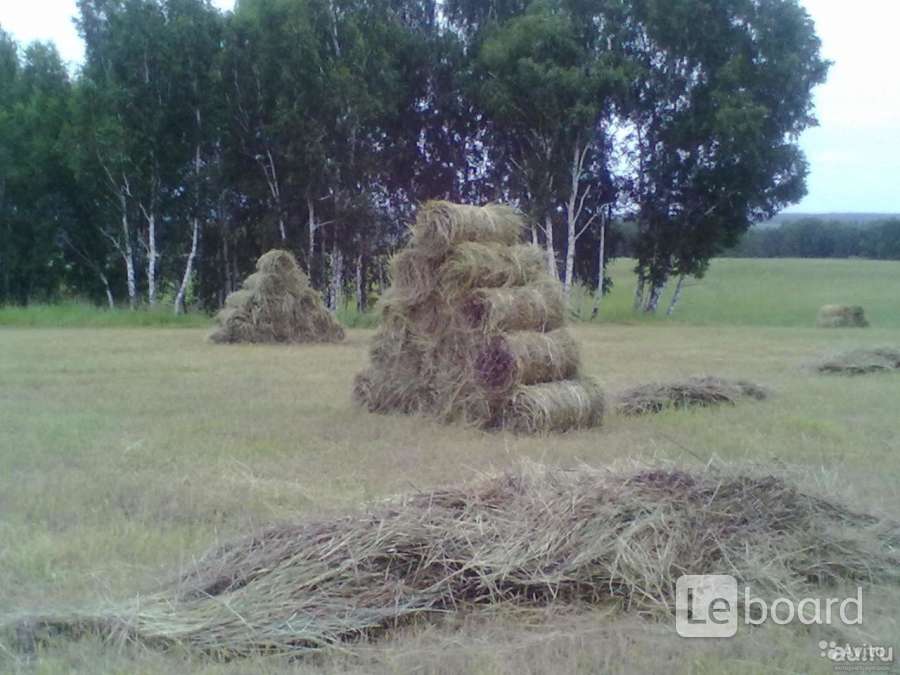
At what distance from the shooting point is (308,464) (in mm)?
8203

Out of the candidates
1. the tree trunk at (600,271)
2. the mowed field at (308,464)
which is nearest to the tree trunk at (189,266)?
the mowed field at (308,464)

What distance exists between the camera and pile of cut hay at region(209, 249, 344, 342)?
2120 cm

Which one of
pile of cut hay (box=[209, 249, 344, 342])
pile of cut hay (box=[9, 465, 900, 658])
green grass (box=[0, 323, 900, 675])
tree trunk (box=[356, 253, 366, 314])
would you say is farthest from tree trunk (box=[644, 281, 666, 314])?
pile of cut hay (box=[9, 465, 900, 658])

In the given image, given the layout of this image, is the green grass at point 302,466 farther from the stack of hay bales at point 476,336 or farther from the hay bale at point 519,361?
the hay bale at point 519,361

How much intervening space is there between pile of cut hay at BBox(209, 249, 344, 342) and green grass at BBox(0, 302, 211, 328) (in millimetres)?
7528

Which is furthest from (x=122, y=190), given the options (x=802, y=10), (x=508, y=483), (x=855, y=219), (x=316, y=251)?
(x=855, y=219)

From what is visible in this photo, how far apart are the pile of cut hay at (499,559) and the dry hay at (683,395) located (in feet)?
17.0

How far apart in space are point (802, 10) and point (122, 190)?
2245 cm

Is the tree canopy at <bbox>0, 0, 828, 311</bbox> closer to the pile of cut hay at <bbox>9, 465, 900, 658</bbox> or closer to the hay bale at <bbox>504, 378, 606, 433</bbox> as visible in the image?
the hay bale at <bbox>504, 378, 606, 433</bbox>

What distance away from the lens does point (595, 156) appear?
32.6 metres

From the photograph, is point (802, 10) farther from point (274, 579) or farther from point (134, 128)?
point (274, 579)

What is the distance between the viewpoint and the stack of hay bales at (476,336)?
10055 mm

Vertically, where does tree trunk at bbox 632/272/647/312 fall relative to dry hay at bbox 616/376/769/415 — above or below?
above

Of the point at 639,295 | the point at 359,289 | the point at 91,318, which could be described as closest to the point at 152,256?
the point at 91,318
